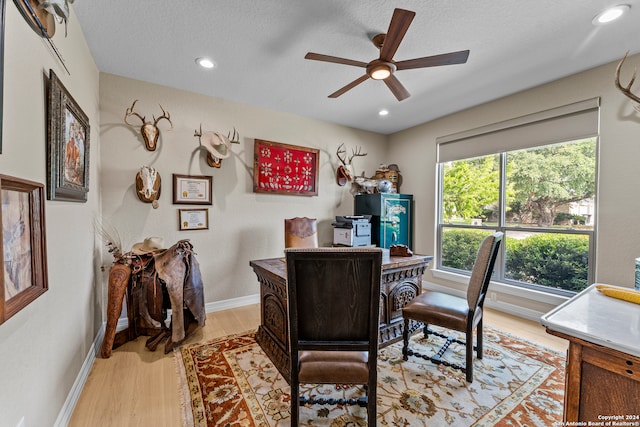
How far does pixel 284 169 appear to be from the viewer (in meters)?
3.74

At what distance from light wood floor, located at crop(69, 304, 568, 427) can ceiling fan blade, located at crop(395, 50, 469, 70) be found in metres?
2.71

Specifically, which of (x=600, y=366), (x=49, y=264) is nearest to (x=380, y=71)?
(x=600, y=366)

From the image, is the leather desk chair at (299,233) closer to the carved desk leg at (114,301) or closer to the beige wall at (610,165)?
the carved desk leg at (114,301)

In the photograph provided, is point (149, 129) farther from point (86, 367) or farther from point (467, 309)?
point (467, 309)

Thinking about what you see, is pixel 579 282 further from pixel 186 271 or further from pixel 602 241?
pixel 186 271

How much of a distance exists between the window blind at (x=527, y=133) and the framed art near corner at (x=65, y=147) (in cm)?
419

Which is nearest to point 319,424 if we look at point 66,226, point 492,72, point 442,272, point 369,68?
point 66,226

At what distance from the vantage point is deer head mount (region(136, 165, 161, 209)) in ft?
8.98

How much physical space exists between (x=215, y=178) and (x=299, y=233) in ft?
4.19

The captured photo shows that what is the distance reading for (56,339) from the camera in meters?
1.48

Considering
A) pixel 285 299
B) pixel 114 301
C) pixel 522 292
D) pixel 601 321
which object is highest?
pixel 601 321

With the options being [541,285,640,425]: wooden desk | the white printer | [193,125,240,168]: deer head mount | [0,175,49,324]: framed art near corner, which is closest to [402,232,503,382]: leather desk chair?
[541,285,640,425]: wooden desk

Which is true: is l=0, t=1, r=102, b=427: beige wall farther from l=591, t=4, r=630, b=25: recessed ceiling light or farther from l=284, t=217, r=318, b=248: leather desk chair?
l=591, t=4, r=630, b=25: recessed ceiling light

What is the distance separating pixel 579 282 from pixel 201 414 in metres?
3.80
